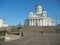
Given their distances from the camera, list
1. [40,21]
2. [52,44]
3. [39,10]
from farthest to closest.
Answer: [39,10]
[40,21]
[52,44]

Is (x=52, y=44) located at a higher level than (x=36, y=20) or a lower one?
lower

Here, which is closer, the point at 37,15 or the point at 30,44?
the point at 30,44

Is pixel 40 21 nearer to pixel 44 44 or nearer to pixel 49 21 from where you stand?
pixel 49 21

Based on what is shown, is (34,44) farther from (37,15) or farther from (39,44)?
(37,15)

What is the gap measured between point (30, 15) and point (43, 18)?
3079 mm

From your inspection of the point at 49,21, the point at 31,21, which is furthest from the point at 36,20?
the point at 49,21

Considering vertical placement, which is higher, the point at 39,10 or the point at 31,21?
the point at 39,10

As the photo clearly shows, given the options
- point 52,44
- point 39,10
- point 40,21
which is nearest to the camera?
point 52,44

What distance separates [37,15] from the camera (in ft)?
125

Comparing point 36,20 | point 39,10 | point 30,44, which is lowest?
point 30,44

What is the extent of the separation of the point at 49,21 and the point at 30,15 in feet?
16.3

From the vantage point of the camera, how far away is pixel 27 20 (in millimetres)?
38656

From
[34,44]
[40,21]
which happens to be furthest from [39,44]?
[40,21]

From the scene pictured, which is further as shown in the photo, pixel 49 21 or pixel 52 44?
pixel 49 21
